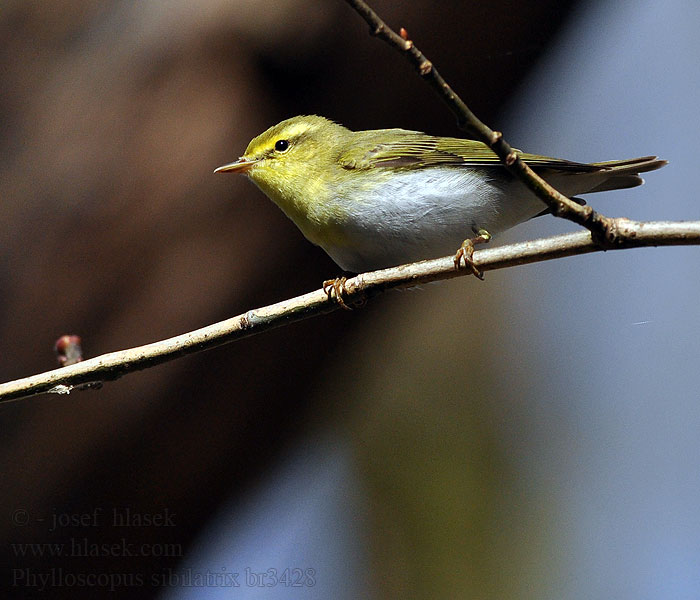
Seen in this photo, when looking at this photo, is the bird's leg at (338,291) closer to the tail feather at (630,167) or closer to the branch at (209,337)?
the branch at (209,337)

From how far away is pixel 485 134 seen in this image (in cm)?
138

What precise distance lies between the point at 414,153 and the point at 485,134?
4.10ft

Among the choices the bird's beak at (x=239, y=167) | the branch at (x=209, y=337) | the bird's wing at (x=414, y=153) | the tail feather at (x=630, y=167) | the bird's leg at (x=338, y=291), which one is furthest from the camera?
the bird's beak at (x=239, y=167)

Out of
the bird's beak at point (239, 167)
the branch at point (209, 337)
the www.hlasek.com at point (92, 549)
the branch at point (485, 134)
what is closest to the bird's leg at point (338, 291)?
the branch at point (209, 337)

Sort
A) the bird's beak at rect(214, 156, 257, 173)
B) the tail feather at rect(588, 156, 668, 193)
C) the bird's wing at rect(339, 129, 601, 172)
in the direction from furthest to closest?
the bird's beak at rect(214, 156, 257, 173), the bird's wing at rect(339, 129, 601, 172), the tail feather at rect(588, 156, 668, 193)

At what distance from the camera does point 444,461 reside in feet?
17.1

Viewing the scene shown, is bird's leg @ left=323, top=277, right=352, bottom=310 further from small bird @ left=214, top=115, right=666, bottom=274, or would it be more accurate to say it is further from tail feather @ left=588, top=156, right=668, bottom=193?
tail feather @ left=588, top=156, right=668, bottom=193

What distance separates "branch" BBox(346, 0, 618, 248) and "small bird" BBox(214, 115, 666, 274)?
77cm

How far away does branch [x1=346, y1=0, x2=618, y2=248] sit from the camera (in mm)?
1271

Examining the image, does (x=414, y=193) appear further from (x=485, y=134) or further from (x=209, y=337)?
(x=485, y=134)

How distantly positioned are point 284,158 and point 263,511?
177 centimetres

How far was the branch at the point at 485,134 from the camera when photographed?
1.27 m

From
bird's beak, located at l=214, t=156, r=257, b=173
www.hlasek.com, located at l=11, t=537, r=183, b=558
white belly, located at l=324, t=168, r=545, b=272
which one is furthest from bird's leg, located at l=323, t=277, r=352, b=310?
www.hlasek.com, located at l=11, t=537, r=183, b=558

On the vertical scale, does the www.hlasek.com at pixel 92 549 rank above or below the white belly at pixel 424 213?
below
